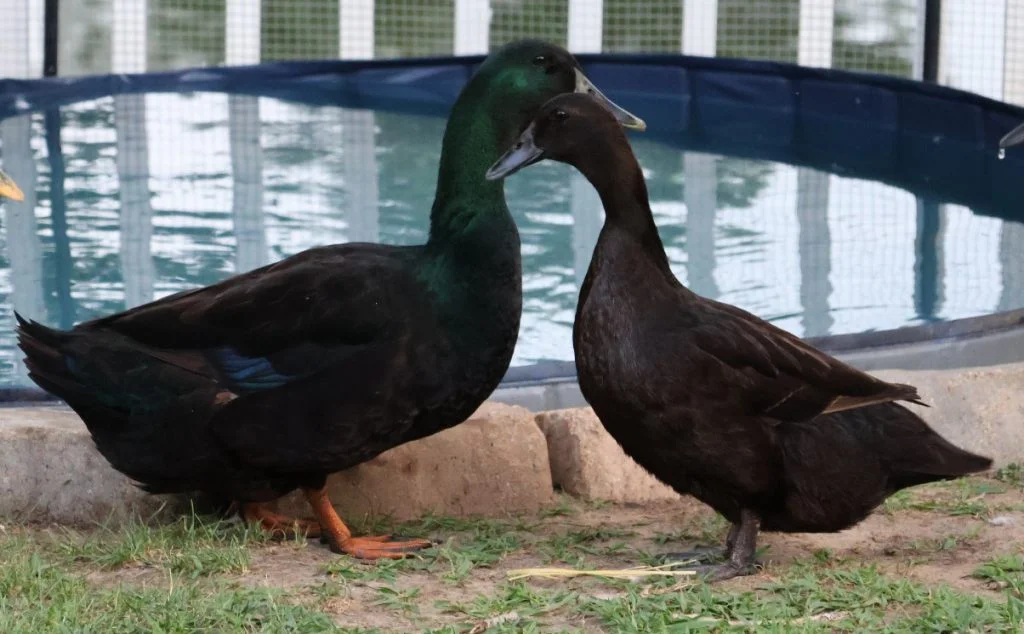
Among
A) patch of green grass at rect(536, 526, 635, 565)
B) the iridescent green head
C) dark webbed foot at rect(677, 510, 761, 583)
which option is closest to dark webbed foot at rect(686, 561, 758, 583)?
dark webbed foot at rect(677, 510, 761, 583)

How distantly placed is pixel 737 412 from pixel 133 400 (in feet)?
4.77

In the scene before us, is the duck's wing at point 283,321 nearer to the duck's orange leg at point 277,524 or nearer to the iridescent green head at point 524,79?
the duck's orange leg at point 277,524

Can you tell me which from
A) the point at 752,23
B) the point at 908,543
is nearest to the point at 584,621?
the point at 908,543

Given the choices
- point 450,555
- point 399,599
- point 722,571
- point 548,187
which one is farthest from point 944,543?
point 548,187

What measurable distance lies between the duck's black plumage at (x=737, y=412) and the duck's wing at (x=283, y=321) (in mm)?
526

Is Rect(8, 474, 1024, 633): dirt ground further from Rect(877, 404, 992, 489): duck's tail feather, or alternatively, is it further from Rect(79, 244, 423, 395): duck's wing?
Rect(79, 244, 423, 395): duck's wing

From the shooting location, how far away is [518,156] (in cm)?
367

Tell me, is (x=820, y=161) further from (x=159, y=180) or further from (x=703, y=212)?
(x=159, y=180)

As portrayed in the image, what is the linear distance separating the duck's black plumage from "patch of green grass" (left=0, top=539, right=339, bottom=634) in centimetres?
86

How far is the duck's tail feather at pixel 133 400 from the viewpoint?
12.3 feet

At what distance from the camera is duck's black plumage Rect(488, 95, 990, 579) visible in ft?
11.3

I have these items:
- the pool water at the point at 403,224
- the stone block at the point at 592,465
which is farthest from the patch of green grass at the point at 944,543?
the pool water at the point at 403,224

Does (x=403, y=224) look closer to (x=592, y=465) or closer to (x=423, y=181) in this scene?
(x=423, y=181)

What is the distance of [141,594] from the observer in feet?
10.6
